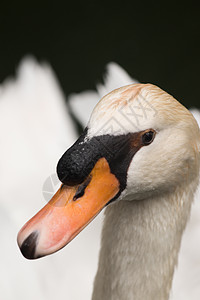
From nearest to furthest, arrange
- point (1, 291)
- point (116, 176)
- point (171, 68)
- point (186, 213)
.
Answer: point (116, 176) < point (186, 213) < point (1, 291) < point (171, 68)

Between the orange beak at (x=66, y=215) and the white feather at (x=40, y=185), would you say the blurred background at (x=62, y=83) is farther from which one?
the orange beak at (x=66, y=215)

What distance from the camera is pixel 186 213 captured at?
1.09 metres

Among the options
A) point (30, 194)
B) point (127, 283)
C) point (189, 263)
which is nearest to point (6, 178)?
point (30, 194)

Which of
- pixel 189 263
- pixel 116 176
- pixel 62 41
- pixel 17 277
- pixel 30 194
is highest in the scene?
pixel 62 41

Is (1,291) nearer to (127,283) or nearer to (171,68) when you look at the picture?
(127,283)

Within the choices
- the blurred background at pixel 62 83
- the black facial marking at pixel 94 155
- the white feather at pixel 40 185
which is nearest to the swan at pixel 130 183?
the black facial marking at pixel 94 155

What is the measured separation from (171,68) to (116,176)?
1894mm

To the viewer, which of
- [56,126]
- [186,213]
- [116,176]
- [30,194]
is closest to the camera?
[116,176]

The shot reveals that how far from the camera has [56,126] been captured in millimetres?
1945

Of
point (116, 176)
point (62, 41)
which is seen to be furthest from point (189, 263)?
point (62, 41)

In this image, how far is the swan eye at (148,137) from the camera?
92 centimetres

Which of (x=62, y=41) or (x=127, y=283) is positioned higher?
(x=62, y=41)

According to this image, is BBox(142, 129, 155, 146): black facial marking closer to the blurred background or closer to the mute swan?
the blurred background

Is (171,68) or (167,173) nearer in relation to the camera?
(167,173)
